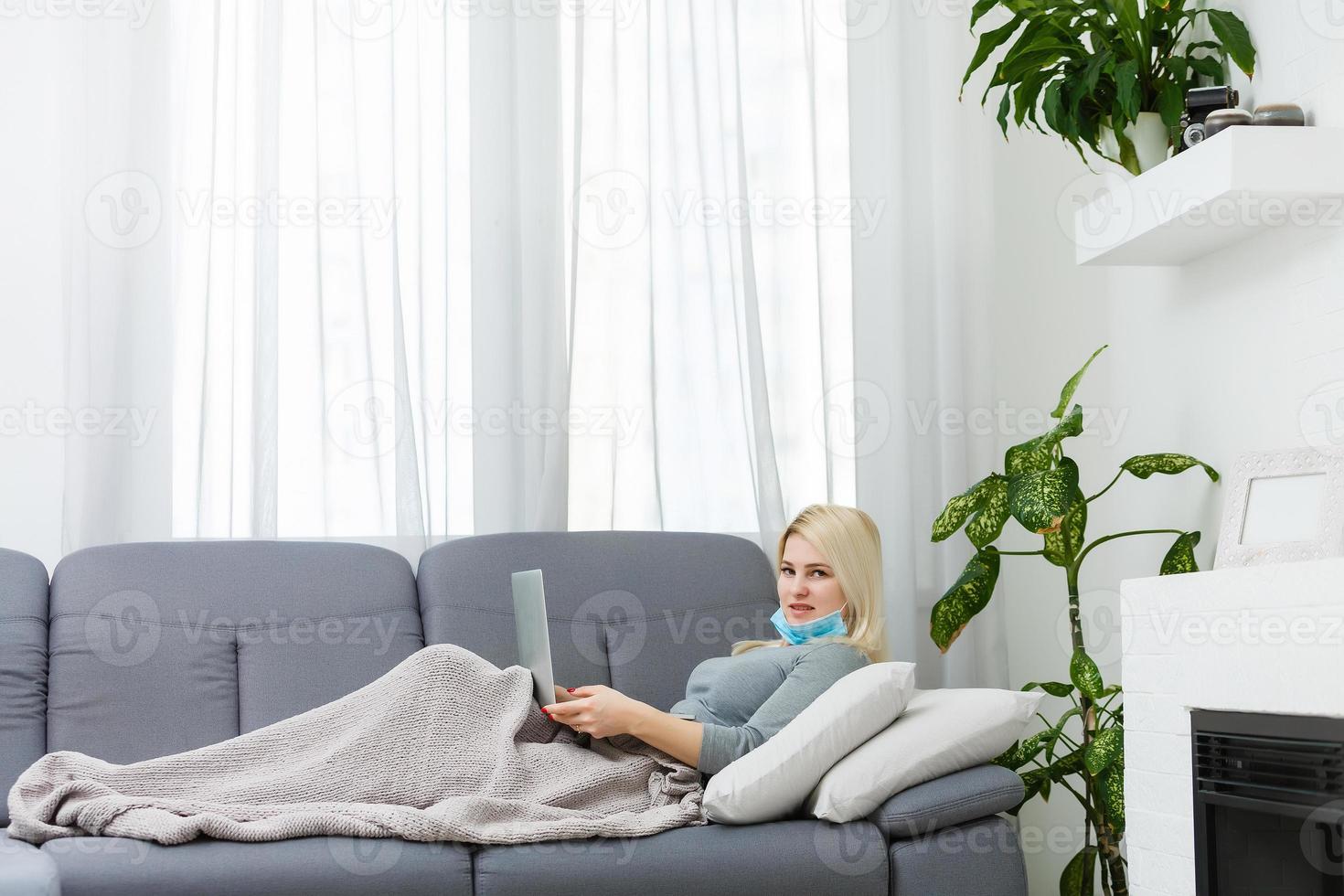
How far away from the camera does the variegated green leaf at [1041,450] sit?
2.45 metres

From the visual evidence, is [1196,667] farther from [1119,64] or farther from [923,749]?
[1119,64]

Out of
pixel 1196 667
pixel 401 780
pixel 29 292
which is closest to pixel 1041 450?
pixel 1196 667

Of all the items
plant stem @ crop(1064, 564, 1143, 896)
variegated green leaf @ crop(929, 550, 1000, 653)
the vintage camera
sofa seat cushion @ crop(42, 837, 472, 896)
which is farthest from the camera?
variegated green leaf @ crop(929, 550, 1000, 653)

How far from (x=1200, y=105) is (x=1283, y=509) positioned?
782 millimetres

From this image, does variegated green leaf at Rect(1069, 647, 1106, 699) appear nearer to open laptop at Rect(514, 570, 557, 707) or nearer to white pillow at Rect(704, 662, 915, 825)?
white pillow at Rect(704, 662, 915, 825)

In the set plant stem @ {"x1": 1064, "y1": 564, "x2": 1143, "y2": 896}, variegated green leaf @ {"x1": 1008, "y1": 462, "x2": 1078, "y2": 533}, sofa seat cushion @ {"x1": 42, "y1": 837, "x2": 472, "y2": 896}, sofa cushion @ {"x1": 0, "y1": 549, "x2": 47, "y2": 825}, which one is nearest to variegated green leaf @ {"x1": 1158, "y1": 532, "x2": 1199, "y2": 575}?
plant stem @ {"x1": 1064, "y1": 564, "x2": 1143, "y2": 896}

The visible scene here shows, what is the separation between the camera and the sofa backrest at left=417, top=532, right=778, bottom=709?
2.59 meters

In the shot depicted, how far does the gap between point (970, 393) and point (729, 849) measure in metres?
1.55

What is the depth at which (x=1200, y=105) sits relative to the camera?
7.60 ft

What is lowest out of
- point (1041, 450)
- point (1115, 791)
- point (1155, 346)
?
point (1115, 791)

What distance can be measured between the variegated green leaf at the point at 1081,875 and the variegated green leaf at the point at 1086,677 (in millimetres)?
356

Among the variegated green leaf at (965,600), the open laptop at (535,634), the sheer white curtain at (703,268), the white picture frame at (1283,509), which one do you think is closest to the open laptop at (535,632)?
the open laptop at (535,634)

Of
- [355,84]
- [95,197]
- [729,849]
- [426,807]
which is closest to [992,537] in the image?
[729,849]

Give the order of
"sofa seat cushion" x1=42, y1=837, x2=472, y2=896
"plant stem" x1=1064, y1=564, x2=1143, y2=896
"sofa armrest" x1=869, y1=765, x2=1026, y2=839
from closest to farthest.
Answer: "sofa seat cushion" x1=42, y1=837, x2=472, y2=896 < "sofa armrest" x1=869, y1=765, x2=1026, y2=839 < "plant stem" x1=1064, y1=564, x2=1143, y2=896
